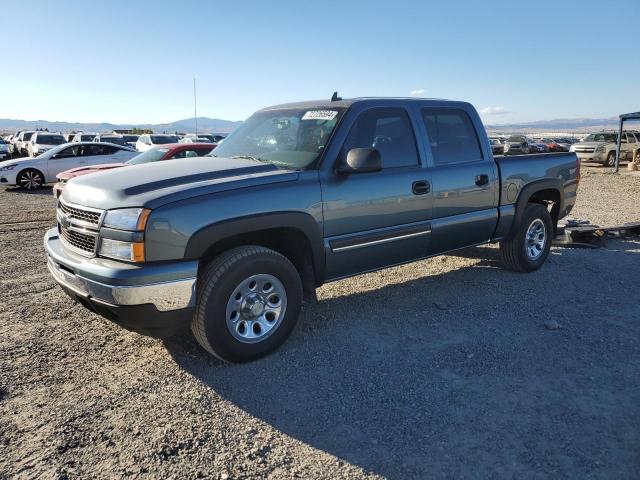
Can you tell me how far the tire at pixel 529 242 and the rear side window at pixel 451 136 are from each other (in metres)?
1.11

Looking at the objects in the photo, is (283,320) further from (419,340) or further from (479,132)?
(479,132)

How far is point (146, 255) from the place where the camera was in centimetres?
321

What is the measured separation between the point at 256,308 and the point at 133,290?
2.98 feet

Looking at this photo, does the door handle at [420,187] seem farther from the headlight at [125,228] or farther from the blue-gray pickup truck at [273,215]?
the headlight at [125,228]

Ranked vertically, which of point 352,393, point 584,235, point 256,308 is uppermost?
point 256,308

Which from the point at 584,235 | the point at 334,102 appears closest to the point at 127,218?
the point at 334,102

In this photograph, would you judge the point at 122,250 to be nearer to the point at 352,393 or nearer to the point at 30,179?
the point at 352,393

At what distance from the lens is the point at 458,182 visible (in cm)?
496

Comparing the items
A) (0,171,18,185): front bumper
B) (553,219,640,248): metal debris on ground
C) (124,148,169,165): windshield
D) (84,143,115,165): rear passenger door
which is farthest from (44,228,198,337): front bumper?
(0,171,18,185): front bumper

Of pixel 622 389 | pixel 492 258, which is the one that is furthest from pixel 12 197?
pixel 622 389

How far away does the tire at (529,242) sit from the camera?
584 centimetres

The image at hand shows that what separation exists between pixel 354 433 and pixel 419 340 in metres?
1.44

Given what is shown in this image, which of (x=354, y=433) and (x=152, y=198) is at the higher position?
(x=152, y=198)

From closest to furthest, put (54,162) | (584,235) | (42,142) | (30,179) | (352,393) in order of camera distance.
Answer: (352,393)
(584,235)
(30,179)
(54,162)
(42,142)
